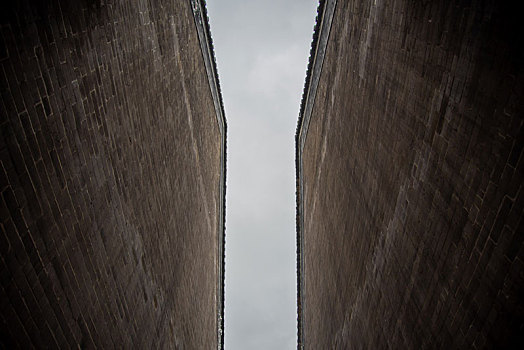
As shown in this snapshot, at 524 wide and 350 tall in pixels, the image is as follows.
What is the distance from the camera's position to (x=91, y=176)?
432 cm

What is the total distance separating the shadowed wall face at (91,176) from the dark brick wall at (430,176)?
3.75 m

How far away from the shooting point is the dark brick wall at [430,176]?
3.18 m

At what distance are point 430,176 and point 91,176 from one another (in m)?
3.88

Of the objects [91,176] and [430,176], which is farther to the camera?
[430,176]

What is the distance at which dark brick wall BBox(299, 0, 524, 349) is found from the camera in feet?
10.4

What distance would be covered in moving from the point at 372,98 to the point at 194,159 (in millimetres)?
5360

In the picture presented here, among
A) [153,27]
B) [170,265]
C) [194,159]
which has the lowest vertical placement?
[170,265]

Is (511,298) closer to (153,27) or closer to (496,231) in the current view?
(496,231)

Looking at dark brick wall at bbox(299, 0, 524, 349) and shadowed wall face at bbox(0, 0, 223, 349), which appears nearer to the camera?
shadowed wall face at bbox(0, 0, 223, 349)

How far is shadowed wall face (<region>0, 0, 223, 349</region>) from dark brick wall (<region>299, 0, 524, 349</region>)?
375 cm

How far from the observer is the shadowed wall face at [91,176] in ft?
10.00

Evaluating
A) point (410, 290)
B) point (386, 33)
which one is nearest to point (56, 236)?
point (410, 290)

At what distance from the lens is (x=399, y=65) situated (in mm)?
5770

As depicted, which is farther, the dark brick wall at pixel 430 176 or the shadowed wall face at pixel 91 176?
the dark brick wall at pixel 430 176
